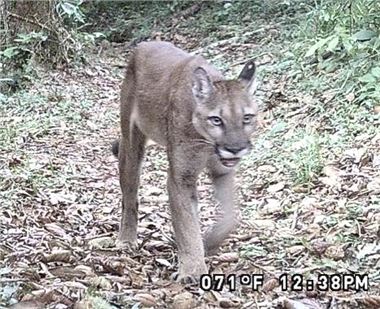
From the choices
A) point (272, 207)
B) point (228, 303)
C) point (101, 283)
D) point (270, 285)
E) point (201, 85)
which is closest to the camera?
point (228, 303)

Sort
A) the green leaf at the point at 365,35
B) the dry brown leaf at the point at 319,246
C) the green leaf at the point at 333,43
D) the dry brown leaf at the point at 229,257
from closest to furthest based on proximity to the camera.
Answer: the dry brown leaf at the point at 319,246 < the dry brown leaf at the point at 229,257 < the green leaf at the point at 365,35 < the green leaf at the point at 333,43

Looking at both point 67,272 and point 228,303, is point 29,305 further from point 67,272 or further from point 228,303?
point 228,303

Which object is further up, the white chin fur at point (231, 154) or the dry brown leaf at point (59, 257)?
the white chin fur at point (231, 154)

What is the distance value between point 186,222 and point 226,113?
2.20ft

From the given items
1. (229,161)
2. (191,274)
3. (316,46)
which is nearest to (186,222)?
(191,274)

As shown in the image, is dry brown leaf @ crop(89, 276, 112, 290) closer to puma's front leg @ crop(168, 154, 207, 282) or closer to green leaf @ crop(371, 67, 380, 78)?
puma's front leg @ crop(168, 154, 207, 282)

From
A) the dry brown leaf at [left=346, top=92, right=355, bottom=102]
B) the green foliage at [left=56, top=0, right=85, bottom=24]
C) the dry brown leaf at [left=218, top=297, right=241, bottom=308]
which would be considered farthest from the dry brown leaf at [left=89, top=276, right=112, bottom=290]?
the green foliage at [left=56, top=0, right=85, bottom=24]

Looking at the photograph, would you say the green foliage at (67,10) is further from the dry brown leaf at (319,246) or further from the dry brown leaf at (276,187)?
the dry brown leaf at (319,246)

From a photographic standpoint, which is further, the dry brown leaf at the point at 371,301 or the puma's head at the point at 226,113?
the puma's head at the point at 226,113

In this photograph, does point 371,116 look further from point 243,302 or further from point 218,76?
point 243,302

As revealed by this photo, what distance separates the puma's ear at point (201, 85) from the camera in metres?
4.71

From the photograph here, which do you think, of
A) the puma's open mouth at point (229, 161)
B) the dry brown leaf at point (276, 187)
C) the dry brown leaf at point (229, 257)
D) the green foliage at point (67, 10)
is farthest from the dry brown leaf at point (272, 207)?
the green foliage at point (67, 10)

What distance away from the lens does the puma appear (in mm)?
4617

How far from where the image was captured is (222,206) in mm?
5160
